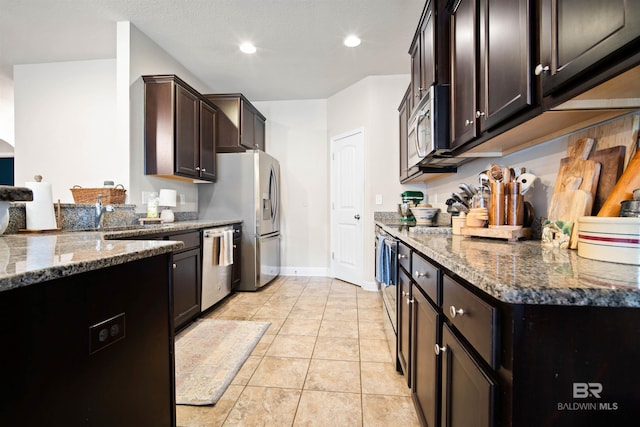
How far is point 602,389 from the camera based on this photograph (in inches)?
20.5

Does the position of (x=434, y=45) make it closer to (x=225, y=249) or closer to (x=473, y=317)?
(x=473, y=317)

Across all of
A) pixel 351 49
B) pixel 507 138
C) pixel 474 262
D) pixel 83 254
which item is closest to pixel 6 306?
pixel 83 254

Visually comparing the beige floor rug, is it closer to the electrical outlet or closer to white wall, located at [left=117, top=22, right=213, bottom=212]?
the electrical outlet

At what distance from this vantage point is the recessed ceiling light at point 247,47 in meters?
3.05

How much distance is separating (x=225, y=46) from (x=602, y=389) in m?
3.65

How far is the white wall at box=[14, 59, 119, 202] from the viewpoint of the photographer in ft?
10.7

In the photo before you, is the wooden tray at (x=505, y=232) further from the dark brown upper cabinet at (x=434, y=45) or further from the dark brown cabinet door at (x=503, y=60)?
the dark brown upper cabinet at (x=434, y=45)

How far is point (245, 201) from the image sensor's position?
11.9 feet

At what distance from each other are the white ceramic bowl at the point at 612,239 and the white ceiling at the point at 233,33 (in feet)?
8.04

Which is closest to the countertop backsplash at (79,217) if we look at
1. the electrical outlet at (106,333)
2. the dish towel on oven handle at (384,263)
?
the electrical outlet at (106,333)

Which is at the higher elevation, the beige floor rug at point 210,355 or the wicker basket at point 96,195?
the wicker basket at point 96,195

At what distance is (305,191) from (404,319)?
3.21 meters

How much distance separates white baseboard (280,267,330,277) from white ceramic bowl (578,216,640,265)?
3836 millimetres

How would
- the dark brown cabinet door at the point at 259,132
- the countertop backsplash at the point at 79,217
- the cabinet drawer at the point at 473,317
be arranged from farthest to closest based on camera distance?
the dark brown cabinet door at the point at 259,132
the countertop backsplash at the point at 79,217
the cabinet drawer at the point at 473,317
